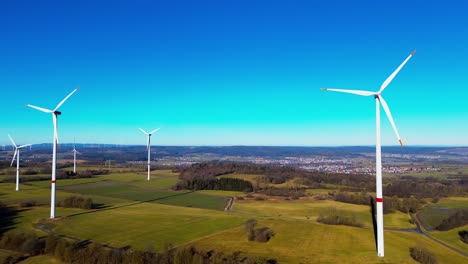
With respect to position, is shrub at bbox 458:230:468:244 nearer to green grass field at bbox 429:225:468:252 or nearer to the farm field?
green grass field at bbox 429:225:468:252

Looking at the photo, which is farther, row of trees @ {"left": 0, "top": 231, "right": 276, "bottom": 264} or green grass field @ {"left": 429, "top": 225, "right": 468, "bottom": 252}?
green grass field @ {"left": 429, "top": 225, "right": 468, "bottom": 252}

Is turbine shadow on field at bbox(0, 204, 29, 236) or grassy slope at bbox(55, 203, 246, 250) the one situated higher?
turbine shadow on field at bbox(0, 204, 29, 236)

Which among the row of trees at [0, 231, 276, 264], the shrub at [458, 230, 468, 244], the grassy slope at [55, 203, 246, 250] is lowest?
the shrub at [458, 230, 468, 244]

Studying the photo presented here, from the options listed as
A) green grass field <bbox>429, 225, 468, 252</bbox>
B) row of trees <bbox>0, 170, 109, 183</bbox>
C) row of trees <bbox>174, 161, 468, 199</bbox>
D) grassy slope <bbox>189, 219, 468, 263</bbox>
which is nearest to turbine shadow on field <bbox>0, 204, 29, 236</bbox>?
grassy slope <bbox>189, 219, 468, 263</bbox>

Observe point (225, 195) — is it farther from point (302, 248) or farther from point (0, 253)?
point (0, 253)

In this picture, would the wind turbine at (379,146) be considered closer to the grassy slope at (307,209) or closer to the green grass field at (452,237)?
the green grass field at (452,237)

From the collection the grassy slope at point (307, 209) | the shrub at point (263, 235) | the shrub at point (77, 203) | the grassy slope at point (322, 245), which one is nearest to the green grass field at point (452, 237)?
the grassy slope at point (322, 245)

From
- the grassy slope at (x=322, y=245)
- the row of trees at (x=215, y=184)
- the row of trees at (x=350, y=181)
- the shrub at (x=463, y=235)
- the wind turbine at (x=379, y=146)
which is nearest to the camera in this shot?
the wind turbine at (x=379, y=146)

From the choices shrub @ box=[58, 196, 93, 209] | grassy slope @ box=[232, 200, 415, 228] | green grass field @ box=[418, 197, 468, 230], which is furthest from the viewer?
shrub @ box=[58, 196, 93, 209]

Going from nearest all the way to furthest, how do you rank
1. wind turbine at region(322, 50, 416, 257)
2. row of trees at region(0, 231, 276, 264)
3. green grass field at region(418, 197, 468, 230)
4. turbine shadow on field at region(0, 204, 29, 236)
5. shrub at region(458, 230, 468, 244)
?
wind turbine at region(322, 50, 416, 257) < row of trees at region(0, 231, 276, 264) < shrub at region(458, 230, 468, 244) < turbine shadow on field at region(0, 204, 29, 236) < green grass field at region(418, 197, 468, 230)
